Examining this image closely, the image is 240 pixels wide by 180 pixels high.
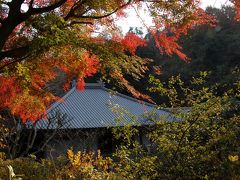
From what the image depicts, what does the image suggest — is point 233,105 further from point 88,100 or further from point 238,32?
point 238,32

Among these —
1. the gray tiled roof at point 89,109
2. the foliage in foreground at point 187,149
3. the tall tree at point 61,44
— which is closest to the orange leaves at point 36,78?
the tall tree at point 61,44

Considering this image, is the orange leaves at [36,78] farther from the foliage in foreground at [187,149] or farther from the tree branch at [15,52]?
the foliage in foreground at [187,149]

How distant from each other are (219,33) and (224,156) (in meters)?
33.9

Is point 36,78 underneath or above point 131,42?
underneath

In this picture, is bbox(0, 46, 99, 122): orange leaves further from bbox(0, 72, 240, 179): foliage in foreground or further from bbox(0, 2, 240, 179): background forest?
bbox(0, 72, 240, 179): foliage in foreground

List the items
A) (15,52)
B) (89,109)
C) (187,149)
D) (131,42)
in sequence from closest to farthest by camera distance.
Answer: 1. (187,149)
2. (15,52)
3. (131,42)
4. (89,109)

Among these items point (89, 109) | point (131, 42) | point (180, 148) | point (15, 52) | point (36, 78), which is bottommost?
point (89, 109)

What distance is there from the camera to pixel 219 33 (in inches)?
1415

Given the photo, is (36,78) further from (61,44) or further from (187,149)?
(187,149)

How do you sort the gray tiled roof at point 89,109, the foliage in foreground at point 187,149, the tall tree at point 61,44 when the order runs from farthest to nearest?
the gray tiled roof at point 89,109 < the tall tree at point 61,44 < the foliage in foreground at point 187,149

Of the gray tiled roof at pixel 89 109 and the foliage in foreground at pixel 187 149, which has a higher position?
the foliage in foreground at pixel 187 149

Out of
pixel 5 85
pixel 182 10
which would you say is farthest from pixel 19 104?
pixel 182 10

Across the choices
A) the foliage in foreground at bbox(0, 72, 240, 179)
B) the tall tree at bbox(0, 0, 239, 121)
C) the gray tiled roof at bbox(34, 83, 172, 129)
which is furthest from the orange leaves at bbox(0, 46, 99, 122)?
the gray tiled roof at bbox(34, 83, 172, 129)

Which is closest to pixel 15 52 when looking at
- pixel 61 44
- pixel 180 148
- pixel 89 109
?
pixel 61 44
